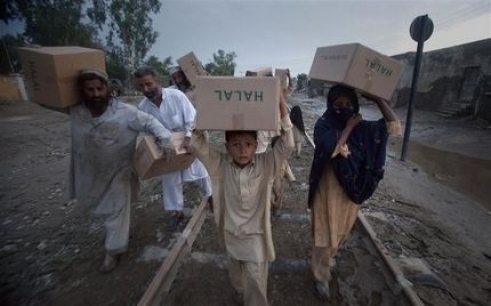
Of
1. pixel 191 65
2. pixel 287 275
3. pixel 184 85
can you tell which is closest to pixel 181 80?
pixel 184 85

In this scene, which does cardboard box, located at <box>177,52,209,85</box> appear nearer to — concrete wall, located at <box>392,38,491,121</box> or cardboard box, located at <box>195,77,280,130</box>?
cardboard box, located at <box>195,77,280,130</box>

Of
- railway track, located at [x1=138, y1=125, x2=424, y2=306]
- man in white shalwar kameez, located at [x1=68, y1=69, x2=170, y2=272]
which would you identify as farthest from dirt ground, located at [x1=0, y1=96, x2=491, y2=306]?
man in white shalwar kameez, located at [x1=68, y1=69, x2=170, y2=272]

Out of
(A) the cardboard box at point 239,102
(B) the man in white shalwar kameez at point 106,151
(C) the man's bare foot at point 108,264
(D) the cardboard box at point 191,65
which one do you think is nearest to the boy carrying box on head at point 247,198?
(A) the cardboard box at point 239,102

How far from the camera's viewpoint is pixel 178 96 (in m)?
3.67

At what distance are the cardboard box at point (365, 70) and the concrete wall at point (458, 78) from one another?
12.8 meters

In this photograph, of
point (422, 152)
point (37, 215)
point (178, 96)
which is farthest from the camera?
point (422, 152)

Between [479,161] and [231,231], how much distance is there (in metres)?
7.92

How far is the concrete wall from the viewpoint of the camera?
471 inches

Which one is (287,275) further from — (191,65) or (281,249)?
(191,65)

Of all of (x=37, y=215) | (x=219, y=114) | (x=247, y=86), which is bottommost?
(x=37, y=215)

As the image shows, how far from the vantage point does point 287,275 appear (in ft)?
9.43

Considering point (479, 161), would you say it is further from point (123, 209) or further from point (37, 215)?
point (37, 215)

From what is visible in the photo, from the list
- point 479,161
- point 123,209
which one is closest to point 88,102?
point 123,209

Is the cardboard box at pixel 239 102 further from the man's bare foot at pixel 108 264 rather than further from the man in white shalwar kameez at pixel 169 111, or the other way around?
the man's bare foot at pixel 108 264
